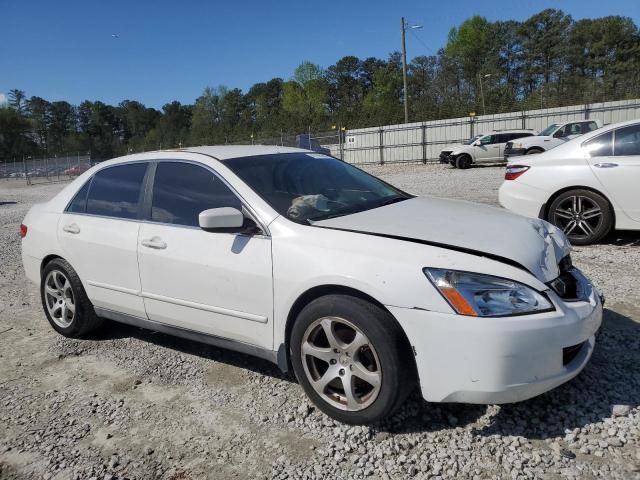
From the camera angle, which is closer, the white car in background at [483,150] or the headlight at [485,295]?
the headlight at [485,295]

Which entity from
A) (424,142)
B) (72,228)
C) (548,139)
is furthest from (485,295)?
(424,142)

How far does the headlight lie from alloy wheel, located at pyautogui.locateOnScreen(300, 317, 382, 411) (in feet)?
1.57

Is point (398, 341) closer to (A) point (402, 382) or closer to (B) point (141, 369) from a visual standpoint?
(A) point (402, 382)

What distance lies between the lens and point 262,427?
282cm

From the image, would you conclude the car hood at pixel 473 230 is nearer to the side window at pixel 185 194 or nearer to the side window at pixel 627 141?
the side window at pixel 185 194

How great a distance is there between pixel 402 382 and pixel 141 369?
81.4 inches

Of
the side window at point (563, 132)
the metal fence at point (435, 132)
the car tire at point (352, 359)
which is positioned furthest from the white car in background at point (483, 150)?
the car tire at point (352, 359)

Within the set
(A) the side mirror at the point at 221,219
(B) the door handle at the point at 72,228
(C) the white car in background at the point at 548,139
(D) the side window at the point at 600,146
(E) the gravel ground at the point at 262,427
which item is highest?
(C) the white car in background at the point at 548,139

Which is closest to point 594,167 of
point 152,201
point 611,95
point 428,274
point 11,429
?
point 428,274

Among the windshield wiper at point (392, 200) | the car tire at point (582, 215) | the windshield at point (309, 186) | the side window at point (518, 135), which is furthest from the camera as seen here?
the side window at point (518, 135)

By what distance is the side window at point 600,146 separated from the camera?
586 centimetres

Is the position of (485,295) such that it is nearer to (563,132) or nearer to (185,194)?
(185,194)

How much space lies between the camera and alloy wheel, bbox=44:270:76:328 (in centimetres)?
417

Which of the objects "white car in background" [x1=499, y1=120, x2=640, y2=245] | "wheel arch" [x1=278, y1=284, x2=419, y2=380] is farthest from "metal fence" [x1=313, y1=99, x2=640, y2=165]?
"wheel arch" [x1=278, y1=284, x2=419, y2=380]
